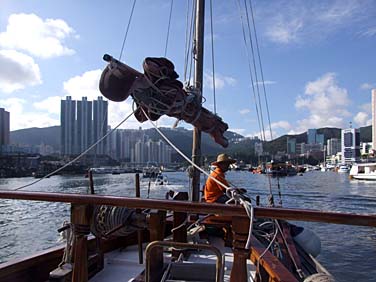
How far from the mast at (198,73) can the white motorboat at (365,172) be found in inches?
2210

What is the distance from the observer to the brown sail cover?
403cm

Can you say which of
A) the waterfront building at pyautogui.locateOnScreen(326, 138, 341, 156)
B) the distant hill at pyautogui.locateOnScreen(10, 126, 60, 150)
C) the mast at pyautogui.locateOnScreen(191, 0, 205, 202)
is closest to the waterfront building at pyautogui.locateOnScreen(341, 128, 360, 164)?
the waterfront building at pyautogui.locateOnScreen(326, 138, 341, 156)

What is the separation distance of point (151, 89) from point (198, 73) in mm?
1736

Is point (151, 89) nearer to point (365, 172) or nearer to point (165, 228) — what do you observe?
point (165, 228)

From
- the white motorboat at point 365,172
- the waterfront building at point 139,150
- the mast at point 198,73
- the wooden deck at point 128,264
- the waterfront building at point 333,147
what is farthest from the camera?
the waterfront building at point 333,147

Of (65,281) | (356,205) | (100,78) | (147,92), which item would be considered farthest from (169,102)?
(356,205)

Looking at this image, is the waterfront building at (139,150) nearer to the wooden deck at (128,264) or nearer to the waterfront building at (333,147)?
the wooden deck at (128,264)

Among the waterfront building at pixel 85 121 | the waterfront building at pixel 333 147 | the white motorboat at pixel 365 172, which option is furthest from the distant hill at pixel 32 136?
the waterfront building at pixel 333 147

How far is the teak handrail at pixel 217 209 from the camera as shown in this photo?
197 cm

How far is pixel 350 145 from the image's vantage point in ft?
438

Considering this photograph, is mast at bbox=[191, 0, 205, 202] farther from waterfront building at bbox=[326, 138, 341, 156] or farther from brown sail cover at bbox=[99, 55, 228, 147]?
waterfront building at bbox=[326, 138, 341, 156]

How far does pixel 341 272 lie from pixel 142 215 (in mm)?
8013

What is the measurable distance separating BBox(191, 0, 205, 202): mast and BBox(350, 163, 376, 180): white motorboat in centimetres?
5614

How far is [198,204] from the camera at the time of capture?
6.92 ft
